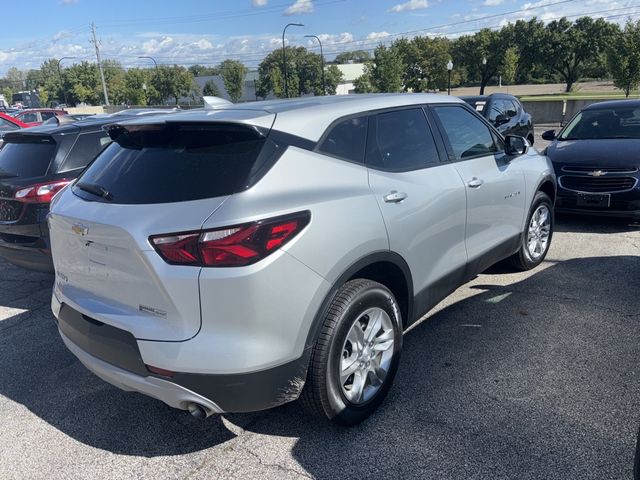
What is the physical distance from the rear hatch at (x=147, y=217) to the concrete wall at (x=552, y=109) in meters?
26.5

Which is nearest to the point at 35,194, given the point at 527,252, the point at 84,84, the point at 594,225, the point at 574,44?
the point at 527,252

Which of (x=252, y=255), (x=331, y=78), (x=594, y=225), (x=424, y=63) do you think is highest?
(x=331, y=78)

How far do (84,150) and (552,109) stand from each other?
26280 mm

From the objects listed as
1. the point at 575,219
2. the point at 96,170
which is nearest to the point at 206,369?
the point at 96,170

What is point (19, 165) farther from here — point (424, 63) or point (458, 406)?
point (424, 63)

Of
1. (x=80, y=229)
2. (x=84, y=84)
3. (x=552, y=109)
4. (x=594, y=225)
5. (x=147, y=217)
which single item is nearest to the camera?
(x=147, y=217)

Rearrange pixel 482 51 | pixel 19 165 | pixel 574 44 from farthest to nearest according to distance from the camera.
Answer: pixel 482 51
pixel 574 44
pixel 19 165

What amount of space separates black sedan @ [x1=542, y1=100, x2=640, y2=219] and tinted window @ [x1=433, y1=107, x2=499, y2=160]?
9.16ft

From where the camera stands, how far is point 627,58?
1129 inches

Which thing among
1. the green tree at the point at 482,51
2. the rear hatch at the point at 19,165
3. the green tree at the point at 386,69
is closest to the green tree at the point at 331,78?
the green tree at the point at 482,51

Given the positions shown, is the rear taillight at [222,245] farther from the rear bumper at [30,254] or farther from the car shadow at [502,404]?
the rear bumper at [30,254]

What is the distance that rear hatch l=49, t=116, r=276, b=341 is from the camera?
230cm

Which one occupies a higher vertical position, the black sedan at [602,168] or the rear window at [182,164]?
the rear window at [182,164]

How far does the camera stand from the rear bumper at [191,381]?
7.64ft
